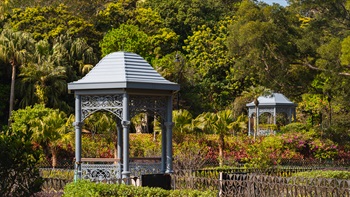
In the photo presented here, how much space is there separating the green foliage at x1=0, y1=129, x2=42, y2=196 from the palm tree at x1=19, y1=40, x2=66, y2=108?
28.8 m

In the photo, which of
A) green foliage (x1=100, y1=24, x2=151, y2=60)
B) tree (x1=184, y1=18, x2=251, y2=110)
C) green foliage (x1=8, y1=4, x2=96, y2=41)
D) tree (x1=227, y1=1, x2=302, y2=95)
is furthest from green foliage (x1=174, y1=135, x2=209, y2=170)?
green foliage (x1=8, y1=4, x2=96, y2=41)

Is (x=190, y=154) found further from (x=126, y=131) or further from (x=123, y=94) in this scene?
(x=123, y=94)

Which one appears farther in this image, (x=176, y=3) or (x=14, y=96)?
(x=176, y=3)

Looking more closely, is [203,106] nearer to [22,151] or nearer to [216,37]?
[216,37]

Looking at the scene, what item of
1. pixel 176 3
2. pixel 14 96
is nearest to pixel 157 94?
pixel 14 96

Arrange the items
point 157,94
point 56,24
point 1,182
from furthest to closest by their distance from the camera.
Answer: point 56,24 → point 157,94 → point 1,182

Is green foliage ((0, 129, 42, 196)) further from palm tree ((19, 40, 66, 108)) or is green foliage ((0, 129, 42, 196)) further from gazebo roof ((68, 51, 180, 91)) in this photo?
palm tree ((19, 40, 66, 108))

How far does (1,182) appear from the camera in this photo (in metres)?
12.0

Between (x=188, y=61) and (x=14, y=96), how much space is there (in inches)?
620

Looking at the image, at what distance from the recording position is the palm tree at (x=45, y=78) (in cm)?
4075

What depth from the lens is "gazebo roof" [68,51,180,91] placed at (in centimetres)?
1800

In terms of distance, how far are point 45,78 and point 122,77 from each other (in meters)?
24.1

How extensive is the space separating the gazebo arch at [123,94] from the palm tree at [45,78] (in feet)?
74.1

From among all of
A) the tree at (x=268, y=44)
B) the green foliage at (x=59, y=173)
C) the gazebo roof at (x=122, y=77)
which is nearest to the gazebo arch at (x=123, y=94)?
the gazebo roof at (x=122, y=77)
